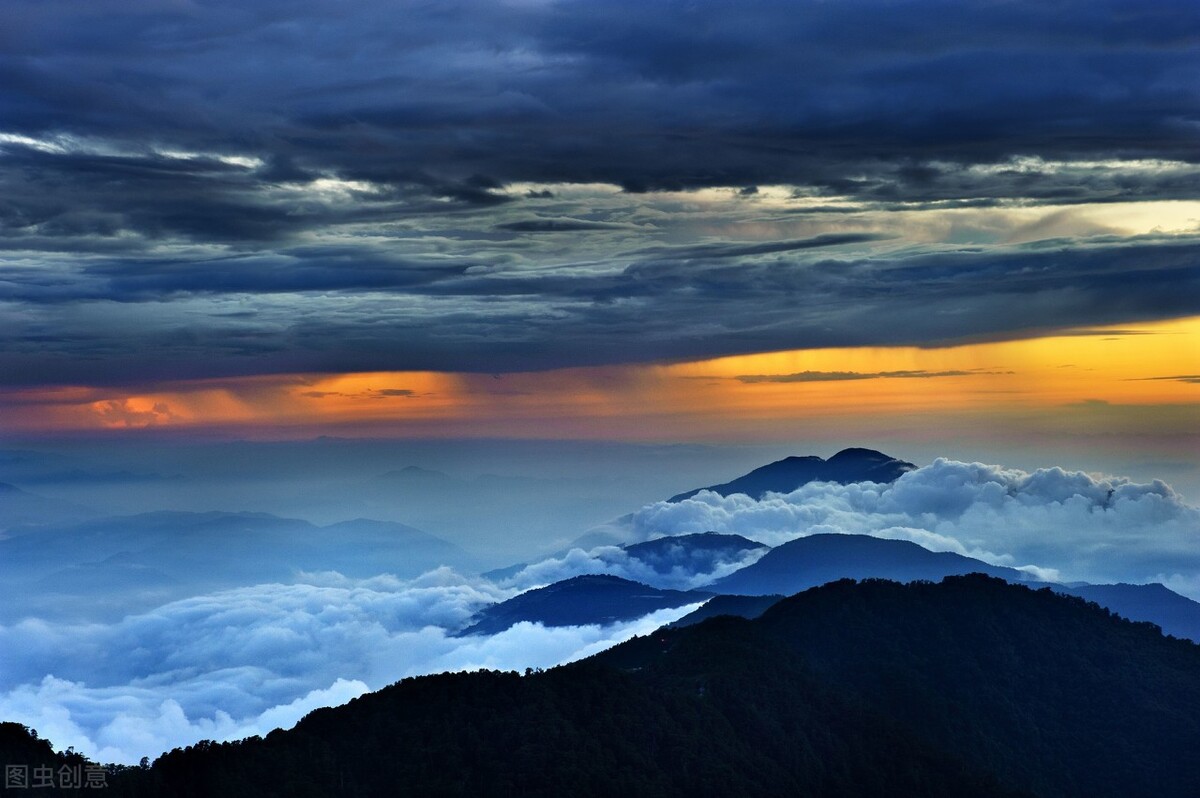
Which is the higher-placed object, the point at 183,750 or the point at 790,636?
the point at 790,636

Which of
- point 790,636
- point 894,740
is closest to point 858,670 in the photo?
point 790,636

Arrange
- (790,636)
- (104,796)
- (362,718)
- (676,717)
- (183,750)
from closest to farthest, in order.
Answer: (104,796)
(183,750)
(362,718)
(676,717)
(790,636)

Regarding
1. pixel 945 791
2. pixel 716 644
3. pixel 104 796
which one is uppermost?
pixel 716 644

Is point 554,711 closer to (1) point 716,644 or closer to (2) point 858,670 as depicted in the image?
(1) point 716,644

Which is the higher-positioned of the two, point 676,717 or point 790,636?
point 790,636

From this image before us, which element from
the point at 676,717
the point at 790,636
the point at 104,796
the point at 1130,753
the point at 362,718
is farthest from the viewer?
the point at 790,636

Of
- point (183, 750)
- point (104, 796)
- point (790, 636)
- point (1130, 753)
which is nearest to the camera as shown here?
point (104, 796)

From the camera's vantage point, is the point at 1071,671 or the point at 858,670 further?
the point at 1071,671

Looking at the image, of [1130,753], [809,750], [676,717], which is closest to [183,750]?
[676,717]

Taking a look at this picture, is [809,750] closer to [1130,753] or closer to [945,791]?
[945,791]
